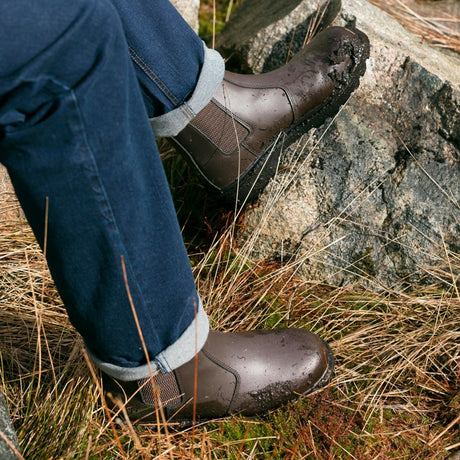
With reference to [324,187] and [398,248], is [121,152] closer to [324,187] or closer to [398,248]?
[324,187]

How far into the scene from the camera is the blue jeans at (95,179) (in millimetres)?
839

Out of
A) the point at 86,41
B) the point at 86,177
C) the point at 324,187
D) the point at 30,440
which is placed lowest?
the point at 30,440

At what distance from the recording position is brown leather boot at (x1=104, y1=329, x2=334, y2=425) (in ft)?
4.53

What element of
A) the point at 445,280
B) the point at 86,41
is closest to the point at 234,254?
the point at 445,280

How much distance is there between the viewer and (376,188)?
79.0 inches

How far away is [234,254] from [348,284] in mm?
460

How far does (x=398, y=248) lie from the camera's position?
78.2 inches

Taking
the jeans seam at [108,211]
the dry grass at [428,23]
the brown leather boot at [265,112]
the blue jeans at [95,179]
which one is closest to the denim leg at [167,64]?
the brown leather boot at [265,112]

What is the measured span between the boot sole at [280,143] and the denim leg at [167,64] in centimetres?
35

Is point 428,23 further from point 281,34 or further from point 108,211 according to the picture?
point 108,211

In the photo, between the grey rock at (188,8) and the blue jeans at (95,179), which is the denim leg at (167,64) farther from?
the grey rock at (188,8)

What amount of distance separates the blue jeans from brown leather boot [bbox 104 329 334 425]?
0.57 ft

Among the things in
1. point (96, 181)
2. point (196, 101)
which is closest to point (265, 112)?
point (196, 101)

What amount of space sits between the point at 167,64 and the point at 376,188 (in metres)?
0.96
